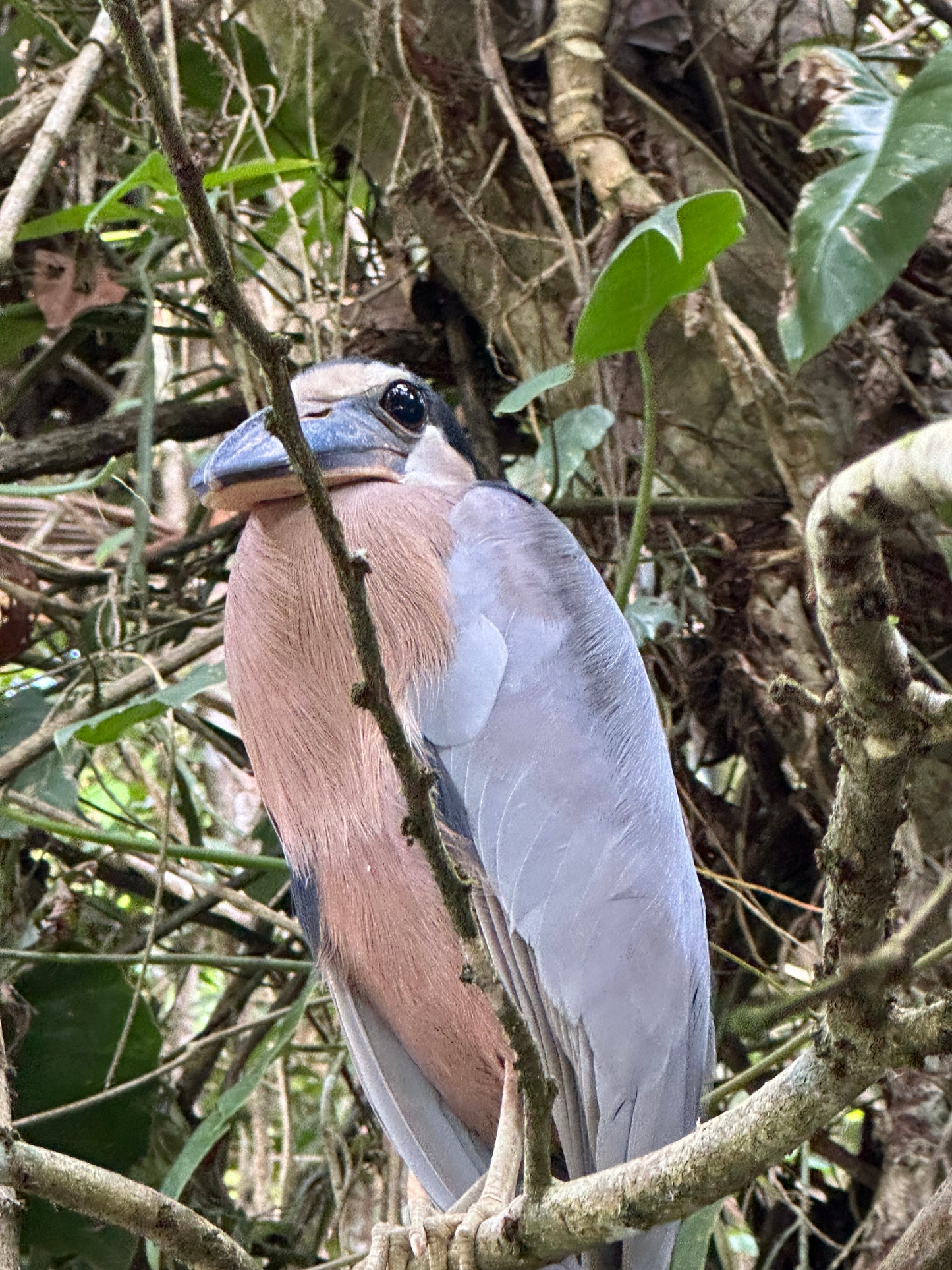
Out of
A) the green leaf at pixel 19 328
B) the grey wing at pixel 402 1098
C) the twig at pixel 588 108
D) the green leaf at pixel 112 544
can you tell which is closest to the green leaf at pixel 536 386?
the twig at pixel 588 108

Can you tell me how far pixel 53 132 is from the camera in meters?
2.21

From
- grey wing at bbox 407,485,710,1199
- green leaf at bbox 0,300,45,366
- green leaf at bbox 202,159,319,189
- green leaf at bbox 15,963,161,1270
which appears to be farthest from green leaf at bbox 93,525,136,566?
grey wing at bbox 407,485,710,1199

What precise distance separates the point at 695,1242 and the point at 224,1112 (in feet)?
2.19

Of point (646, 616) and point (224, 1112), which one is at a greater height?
point (646, 616)

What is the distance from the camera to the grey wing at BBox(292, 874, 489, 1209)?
1.76 m

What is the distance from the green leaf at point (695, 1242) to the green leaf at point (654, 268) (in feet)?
3.57

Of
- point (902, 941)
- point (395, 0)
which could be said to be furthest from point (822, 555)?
point (395, 0)

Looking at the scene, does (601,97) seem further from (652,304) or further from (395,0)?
(652,304)

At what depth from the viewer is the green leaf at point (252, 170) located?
2.04m

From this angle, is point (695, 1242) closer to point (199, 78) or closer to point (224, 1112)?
point (224, 1112)

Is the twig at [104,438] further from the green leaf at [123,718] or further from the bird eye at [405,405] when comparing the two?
the bird eye at [405,405]

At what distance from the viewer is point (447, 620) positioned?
5.36 feet

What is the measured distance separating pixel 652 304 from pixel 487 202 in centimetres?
78

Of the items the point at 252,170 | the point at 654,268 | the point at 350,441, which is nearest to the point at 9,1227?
the point at 350,441
